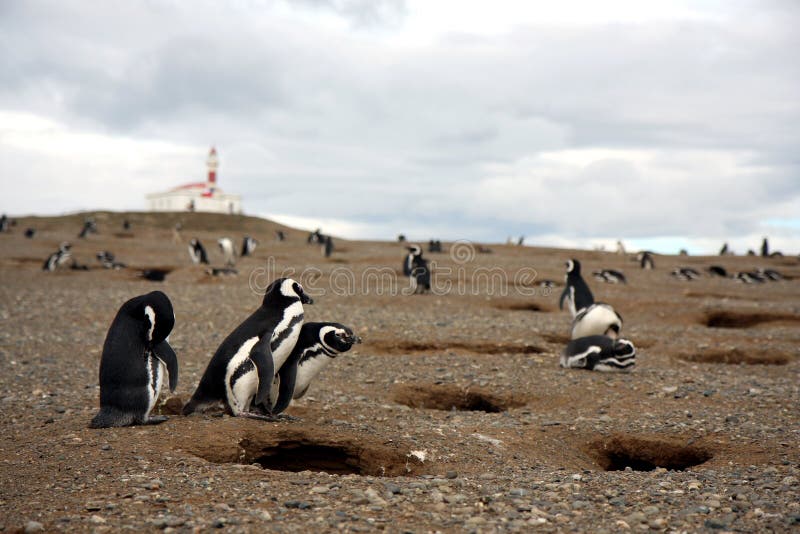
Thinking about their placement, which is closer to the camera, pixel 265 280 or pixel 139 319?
pixel 139 319

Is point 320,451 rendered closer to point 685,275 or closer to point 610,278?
point 610,278

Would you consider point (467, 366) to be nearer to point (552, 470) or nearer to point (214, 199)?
point (552, 470)

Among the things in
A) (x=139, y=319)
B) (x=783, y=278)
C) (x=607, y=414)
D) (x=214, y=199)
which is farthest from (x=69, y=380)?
(x=214, y=199)

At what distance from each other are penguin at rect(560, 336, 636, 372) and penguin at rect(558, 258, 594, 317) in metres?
4.19

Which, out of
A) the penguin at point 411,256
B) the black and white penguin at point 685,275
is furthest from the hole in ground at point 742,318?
the black and white penguin at point 685,275

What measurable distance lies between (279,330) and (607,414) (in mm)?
3332

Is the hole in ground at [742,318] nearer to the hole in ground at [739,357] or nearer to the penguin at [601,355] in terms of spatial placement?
the hole in ground at [739,357]

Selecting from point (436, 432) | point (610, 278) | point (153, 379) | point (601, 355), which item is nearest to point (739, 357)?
point (601, 355)

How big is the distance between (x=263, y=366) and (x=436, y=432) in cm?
154

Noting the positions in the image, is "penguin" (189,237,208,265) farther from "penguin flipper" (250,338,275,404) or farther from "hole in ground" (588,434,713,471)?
"hole in ground" (588,434,713,471)

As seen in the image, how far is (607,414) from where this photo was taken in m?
7.54

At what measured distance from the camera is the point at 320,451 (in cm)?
596

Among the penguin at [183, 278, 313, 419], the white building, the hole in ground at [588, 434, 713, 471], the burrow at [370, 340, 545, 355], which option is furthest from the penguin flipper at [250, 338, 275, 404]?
the white building

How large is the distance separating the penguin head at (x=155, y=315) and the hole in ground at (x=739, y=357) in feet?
25.2
